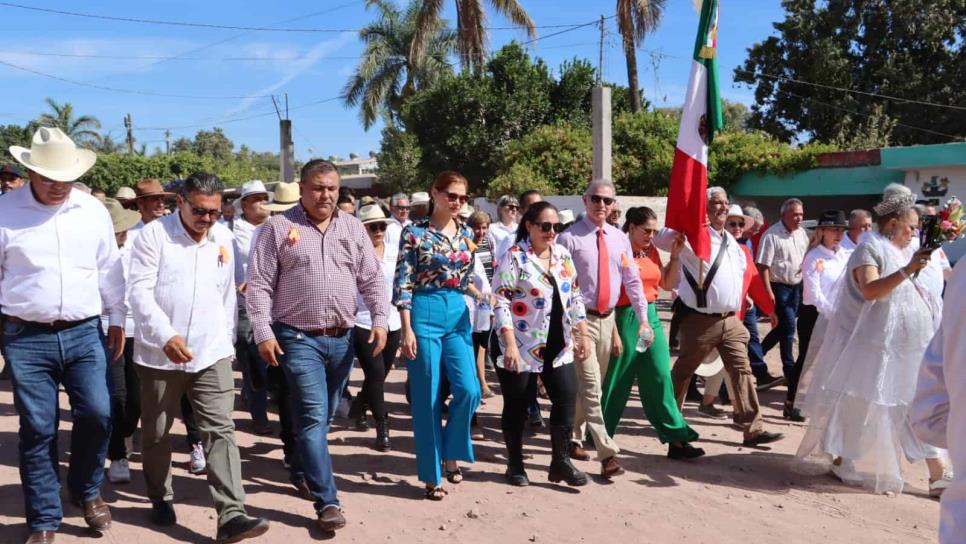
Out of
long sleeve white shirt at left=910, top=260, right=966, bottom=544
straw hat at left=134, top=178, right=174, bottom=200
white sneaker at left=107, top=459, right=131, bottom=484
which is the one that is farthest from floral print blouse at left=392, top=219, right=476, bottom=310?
long sleeve white shirt at left=910, top=260, right=966, bottom=544

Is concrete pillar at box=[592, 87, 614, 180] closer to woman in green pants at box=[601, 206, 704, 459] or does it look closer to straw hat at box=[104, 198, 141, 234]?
woman in green pants at box=[601, 206, 704, 459]

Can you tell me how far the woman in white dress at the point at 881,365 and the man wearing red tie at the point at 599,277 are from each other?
4.40 ft

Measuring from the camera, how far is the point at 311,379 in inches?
184

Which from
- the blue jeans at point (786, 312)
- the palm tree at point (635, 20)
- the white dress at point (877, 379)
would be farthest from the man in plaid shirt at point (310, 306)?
the palm tree at point (635, 20)

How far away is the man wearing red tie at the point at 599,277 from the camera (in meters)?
5.88

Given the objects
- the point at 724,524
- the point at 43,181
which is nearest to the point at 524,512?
the point at 724,524

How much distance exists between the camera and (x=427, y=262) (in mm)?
5344

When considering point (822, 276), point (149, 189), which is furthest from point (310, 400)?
point (822, 276)

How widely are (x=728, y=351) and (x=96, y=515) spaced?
14.3ft

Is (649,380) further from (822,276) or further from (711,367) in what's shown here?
(822,276)

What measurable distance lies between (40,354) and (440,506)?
2395 mm

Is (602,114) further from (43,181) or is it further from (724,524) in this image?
(43,181)

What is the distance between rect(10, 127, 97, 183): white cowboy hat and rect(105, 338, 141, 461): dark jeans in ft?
4.82

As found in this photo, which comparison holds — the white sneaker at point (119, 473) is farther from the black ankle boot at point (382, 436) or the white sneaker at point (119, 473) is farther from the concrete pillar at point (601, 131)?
the concrete pillar at point (601, 131)
